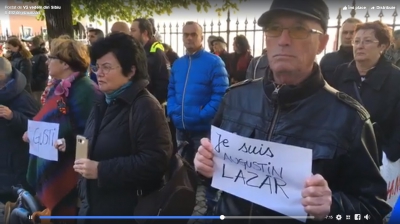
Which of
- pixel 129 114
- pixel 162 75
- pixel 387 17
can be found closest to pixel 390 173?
pixel 387 17

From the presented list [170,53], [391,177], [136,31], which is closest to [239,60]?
[170,53]

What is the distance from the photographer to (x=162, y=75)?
3.66 metres

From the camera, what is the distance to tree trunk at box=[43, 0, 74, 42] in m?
2.84

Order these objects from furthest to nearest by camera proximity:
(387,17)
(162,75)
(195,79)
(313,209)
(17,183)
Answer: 1. (162,75)
2. (195,79)
3. (17,183)
4. (387,17)
5. (313,209)

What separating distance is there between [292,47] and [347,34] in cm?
182

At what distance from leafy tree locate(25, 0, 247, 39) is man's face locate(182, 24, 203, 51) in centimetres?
42

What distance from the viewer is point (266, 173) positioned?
49.7 inches

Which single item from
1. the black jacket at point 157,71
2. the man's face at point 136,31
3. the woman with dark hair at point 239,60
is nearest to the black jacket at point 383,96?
the black jacket at point 157,71

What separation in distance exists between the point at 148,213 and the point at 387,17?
4.93 feet

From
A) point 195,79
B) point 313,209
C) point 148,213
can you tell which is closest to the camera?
point 313,209

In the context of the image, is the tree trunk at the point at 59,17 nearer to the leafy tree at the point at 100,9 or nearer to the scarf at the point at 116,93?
the leafy tree at the point at 100,9

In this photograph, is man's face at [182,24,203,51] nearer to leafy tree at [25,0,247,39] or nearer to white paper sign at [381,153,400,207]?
leafy tree at [25,0,247,39]

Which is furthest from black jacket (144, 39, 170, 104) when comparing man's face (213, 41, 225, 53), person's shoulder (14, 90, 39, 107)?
man's face (213, 41, 225, 53)

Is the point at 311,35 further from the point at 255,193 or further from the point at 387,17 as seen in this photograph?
the point at 387,17
